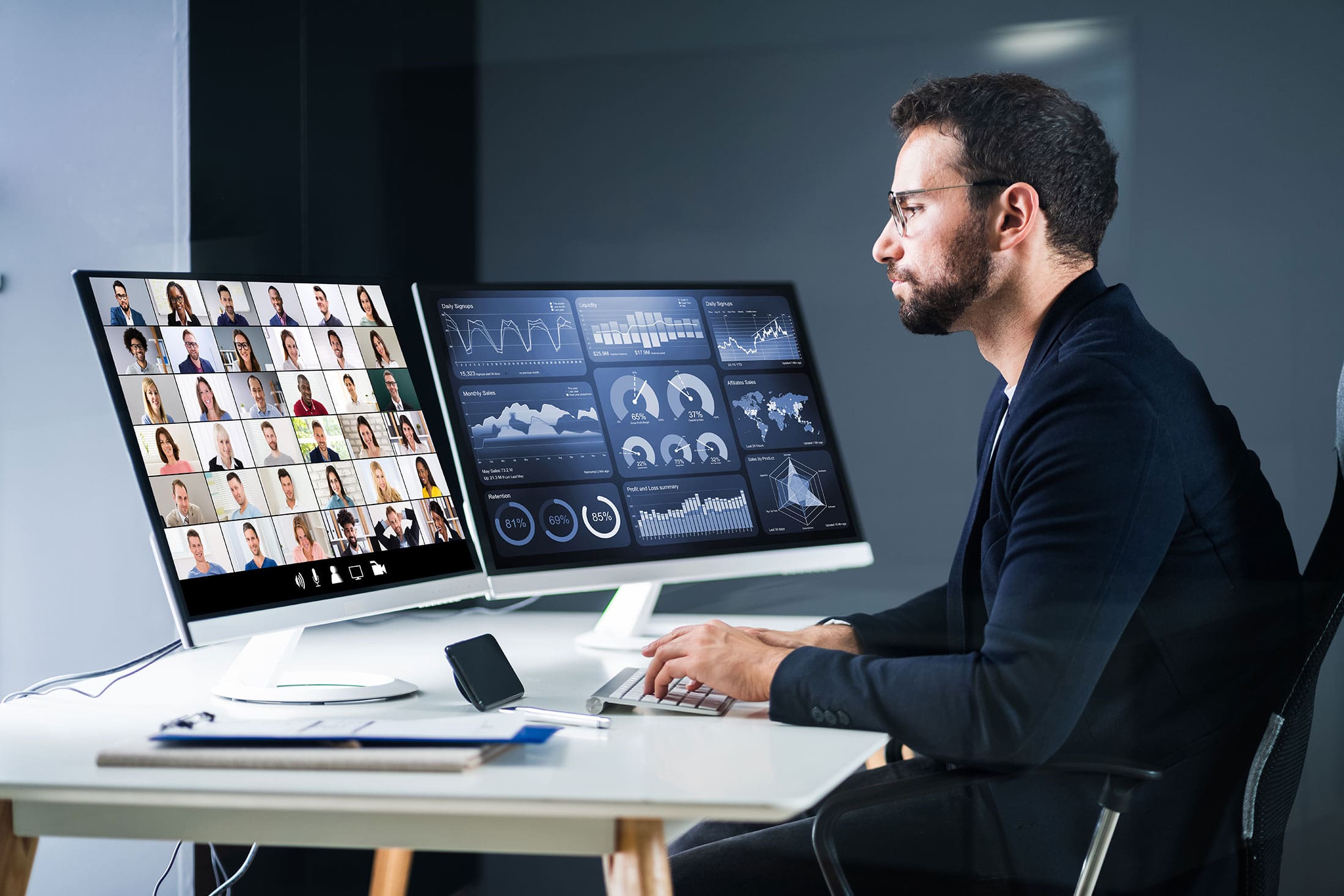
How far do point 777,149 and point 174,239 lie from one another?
1.09 metres

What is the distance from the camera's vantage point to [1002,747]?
1.10 meters

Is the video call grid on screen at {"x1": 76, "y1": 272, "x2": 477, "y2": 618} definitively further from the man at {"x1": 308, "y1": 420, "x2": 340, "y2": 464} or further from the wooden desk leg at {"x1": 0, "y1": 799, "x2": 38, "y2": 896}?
the wooden desk leg at {"x1": 0, "y1": 799, "x2": 38, "y2": 896}

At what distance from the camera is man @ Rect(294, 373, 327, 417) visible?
1402 mm

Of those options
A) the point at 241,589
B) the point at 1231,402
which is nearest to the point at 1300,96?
the point at 1231,402

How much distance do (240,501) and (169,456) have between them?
9 centimetres

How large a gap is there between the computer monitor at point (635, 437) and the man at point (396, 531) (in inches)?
4.0

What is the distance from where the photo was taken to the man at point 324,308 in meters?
1.47

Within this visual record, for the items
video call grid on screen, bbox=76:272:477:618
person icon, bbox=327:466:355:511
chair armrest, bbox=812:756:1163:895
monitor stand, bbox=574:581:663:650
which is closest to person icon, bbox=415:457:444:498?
video call grid on screen, bbox=76:272:477:618

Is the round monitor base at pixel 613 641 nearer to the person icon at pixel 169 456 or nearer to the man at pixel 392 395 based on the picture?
the man at pixel 392 395

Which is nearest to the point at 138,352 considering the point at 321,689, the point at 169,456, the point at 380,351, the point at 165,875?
the point at 169,456

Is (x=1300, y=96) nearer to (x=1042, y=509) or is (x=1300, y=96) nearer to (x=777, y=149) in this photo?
(x=777, y=149)

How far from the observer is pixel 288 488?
134cm

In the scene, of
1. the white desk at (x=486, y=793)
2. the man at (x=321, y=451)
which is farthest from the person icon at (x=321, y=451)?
the white desk at (x=486, y=793)

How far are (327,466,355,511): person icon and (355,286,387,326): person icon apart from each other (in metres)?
0.24
